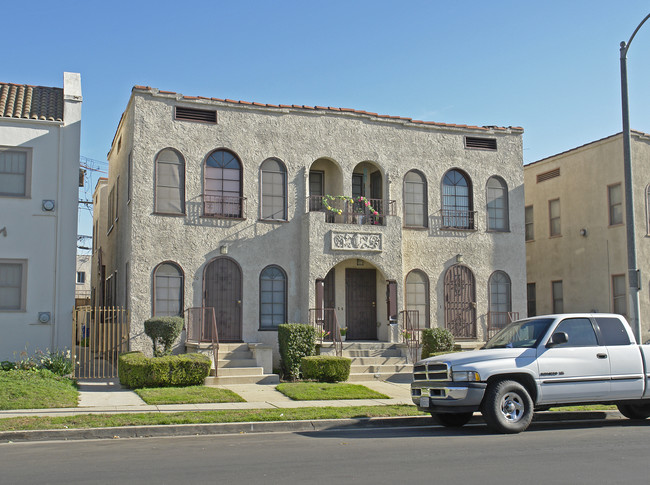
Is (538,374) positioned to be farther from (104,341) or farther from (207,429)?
(104,341)

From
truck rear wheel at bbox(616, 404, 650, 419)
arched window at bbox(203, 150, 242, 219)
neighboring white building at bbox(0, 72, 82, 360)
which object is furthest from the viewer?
arched window at bbox(203, 150, 242, 219)

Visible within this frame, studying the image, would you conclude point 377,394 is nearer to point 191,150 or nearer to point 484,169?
point 191,150

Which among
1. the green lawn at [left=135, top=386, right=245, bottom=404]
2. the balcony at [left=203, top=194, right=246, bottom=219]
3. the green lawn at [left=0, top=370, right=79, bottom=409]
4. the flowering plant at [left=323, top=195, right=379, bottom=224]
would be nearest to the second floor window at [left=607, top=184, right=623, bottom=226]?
the flowering plant at [left=323, top=195, right=379, bottom=224]

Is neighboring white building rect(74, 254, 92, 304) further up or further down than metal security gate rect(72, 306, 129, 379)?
further up

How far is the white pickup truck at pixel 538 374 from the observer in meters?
11.2

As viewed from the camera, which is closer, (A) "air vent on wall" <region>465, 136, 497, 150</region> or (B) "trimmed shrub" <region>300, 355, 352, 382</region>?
(B) "trimmed shrub" <region>300, 355, 352, 382</region>

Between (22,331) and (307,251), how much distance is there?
774cm

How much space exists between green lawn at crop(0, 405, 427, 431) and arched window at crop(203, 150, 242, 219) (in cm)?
871

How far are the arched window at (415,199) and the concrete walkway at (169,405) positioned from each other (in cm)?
644

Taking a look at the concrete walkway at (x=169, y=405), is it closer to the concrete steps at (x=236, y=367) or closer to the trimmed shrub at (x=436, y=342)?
the concrete steps at (x=236, y=367)

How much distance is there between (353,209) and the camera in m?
22.3

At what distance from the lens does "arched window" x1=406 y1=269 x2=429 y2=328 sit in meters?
22.3

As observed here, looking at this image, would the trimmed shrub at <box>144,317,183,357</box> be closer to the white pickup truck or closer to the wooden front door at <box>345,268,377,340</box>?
the wooden front door at <box>345,268,377,340</box>

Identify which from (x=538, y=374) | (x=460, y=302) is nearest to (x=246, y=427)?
(x=538, y=374)
